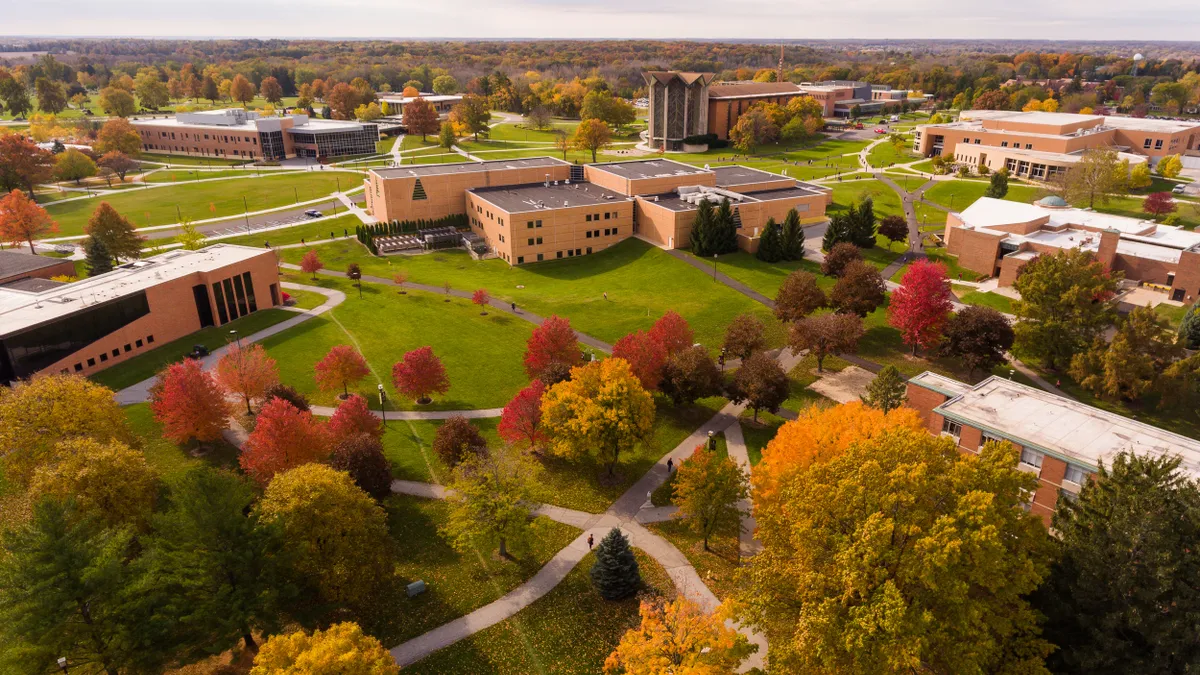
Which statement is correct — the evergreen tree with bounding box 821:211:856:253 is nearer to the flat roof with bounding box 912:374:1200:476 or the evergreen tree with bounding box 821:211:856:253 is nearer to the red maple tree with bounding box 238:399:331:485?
the flat roof with bounding box 912:374:1200:476

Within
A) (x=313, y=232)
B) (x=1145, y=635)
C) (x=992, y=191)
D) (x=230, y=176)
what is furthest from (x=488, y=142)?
(x=1145, y=635)

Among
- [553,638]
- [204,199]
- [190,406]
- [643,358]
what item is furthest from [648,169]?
[553,638]

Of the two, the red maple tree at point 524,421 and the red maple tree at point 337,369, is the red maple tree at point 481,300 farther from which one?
the red maple tree at point 524,421

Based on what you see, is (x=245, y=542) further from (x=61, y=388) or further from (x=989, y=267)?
(x=989, y=267)

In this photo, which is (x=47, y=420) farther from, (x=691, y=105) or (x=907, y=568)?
(x=691, y=105)

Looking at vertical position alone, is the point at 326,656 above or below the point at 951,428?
above
